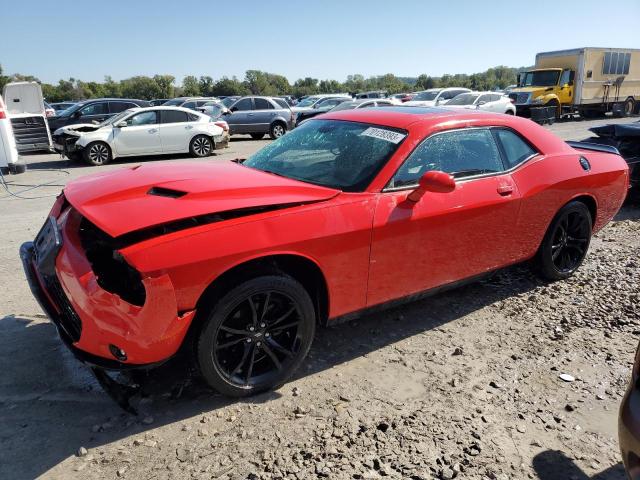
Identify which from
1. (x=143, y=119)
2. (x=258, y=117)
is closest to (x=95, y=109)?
(x=143, y=119)

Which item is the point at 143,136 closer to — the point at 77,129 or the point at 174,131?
the point at 174,131

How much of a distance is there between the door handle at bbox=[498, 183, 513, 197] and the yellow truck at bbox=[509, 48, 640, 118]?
19964 millimetres

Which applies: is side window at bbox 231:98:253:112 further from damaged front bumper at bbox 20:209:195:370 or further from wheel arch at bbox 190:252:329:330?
damaged front bumper at bbox 20:209:195:370

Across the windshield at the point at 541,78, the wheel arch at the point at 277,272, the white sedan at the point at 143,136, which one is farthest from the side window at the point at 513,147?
the windshield at the point at 541,78

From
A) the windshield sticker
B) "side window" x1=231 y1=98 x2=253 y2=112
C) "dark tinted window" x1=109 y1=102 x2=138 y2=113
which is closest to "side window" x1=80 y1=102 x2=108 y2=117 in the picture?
"dark tinted window" x1=109 y1=102 x2=138 y2=113

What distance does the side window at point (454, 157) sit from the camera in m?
3.32

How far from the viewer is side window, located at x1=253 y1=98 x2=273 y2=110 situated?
60.9 feet

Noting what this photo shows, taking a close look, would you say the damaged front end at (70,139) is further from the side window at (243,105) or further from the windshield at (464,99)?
the windshield at (464,99)

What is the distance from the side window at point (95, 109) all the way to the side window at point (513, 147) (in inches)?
566

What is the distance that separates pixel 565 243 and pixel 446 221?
5.96ft

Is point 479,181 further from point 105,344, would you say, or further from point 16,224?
point 16,224

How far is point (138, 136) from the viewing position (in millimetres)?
12656

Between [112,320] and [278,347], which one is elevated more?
[112,320]

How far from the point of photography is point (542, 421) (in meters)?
2.76
